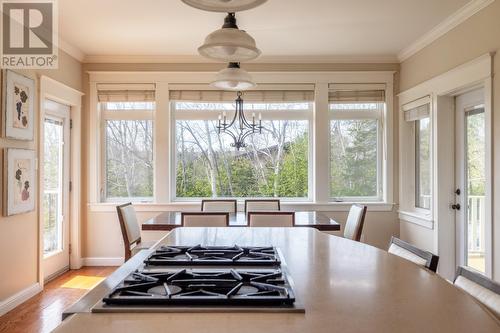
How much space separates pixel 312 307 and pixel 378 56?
4.56 meters

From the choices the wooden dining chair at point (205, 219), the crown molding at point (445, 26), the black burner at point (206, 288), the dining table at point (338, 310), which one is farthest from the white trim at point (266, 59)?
the black burner at point (206, 288)

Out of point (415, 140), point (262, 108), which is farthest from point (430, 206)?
point (262, 108)

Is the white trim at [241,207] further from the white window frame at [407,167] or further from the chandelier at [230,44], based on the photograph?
the chandelier at [230,44]

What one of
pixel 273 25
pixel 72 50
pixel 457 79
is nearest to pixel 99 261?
pixel 72 50

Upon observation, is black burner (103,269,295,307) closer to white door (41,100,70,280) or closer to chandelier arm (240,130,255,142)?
white door (41,100,70,280)

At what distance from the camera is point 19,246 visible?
3.71m

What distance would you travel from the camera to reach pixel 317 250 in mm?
1808

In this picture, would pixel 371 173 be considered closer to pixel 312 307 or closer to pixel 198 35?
pixel 198 35

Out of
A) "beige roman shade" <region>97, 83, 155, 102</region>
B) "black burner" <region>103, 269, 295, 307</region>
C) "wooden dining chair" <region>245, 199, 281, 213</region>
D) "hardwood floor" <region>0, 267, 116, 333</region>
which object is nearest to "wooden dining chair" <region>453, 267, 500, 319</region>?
"black burner" <region>103, 269, 295, 307</region>

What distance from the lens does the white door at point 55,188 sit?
14.5 feet

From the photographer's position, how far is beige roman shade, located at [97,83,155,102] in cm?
509

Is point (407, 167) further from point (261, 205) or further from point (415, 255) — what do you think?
point (415, 255)

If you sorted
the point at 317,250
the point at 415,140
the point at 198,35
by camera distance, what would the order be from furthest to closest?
1. the point at 415,140
2. the point at 198,35
3. the point at 317,250

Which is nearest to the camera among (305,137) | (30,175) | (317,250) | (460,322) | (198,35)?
(460,322)
